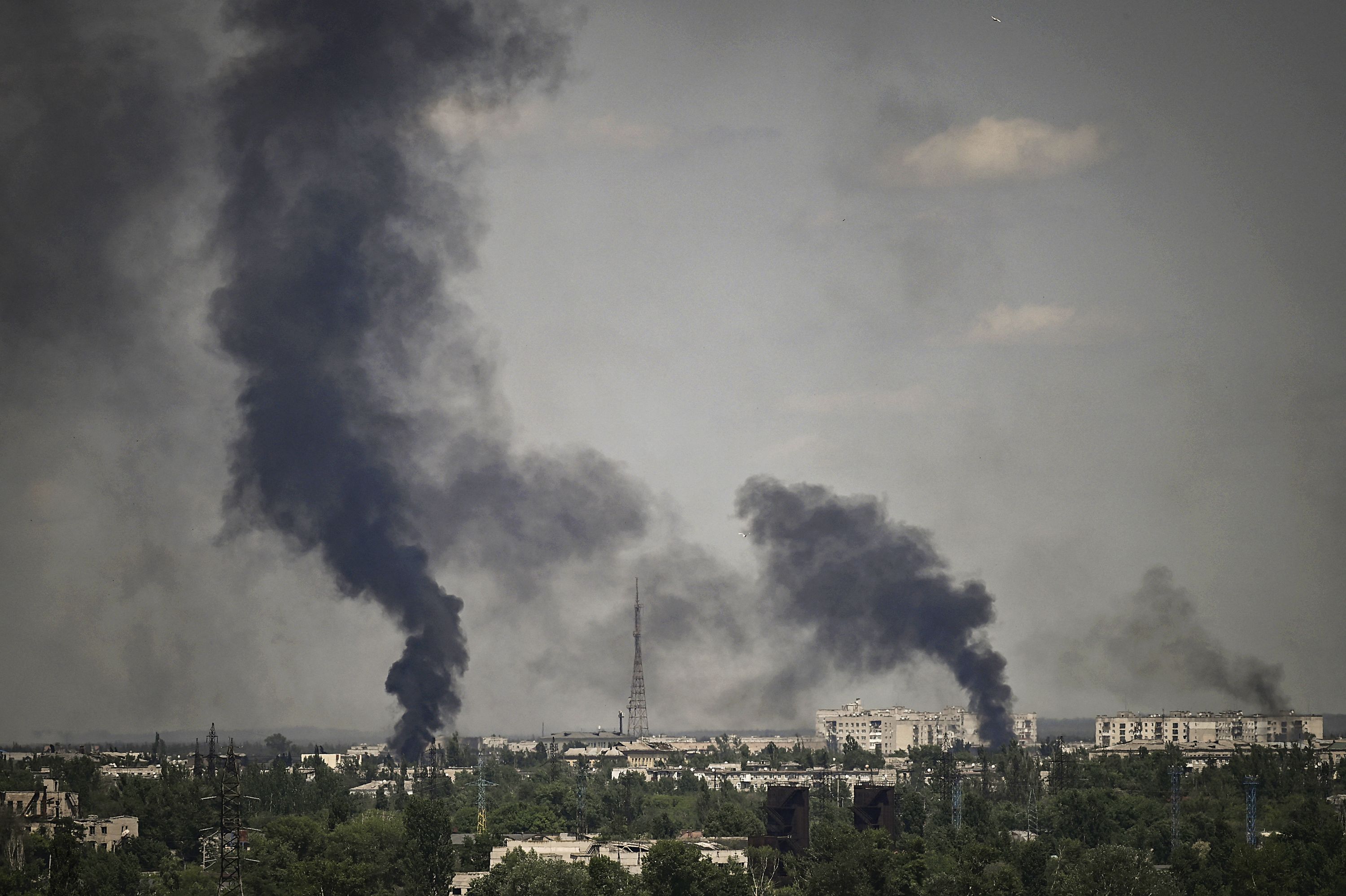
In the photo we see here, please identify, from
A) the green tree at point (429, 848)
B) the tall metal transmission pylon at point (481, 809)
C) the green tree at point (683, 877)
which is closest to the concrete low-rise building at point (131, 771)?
the tall metal transmission pylon at point (481, 809)

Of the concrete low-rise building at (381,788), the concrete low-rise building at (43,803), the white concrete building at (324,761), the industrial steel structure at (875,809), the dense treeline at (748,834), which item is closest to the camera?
the dense treeline at (748,834)

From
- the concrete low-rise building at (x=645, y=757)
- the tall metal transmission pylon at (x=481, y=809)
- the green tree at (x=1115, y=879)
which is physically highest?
the green tree at (x=1115, y=879)

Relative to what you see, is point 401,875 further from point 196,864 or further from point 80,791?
point 80,791

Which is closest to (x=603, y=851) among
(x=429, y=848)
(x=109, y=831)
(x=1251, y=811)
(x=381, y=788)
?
(x=429, y=848)

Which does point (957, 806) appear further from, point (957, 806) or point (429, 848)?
point (429, 848)

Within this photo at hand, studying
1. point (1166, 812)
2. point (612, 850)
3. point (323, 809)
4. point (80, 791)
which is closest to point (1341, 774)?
point (1166, 812)

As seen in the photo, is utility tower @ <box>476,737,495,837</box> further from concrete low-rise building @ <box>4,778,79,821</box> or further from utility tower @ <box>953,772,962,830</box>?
utility tower @ <box>953,772,962,830</box>

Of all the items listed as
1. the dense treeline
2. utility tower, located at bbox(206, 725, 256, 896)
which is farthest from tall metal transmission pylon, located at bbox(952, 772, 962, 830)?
utility tower, located at bbox(206, 725, 256, 896)

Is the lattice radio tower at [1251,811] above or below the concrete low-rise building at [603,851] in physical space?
above

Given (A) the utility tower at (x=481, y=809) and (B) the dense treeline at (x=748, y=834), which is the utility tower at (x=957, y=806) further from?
(A) the utility tower at (x=481, y=809)
